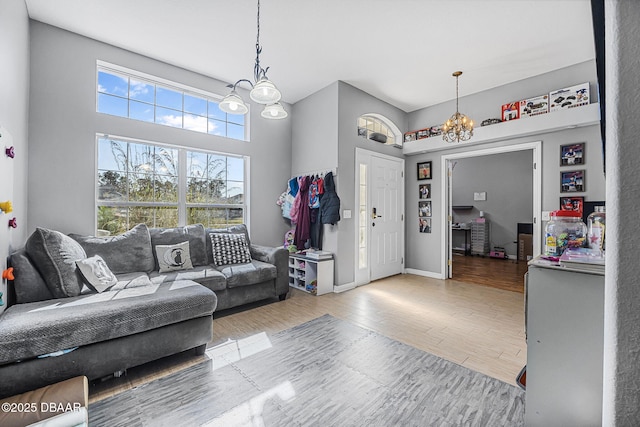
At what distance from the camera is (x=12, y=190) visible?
2.15m

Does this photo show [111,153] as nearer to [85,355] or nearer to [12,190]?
[12,190]

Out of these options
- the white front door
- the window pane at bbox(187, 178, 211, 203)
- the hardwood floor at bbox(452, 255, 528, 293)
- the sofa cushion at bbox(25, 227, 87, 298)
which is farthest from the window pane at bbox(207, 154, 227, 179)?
the hardwood floor at bbox(452, 255, 528, 293)

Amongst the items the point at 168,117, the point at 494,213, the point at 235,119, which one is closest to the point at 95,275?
the point at 168,117

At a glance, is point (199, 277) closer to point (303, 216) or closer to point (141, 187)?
point (141, 187)

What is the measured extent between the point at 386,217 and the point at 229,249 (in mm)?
2622

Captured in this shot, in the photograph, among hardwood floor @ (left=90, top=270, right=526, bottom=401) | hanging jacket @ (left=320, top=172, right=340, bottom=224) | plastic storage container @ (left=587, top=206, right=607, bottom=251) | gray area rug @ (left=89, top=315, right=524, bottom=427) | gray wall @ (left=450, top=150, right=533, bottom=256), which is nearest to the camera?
plastic storage container @ (left=587, top=206, right=607, bottom=251)

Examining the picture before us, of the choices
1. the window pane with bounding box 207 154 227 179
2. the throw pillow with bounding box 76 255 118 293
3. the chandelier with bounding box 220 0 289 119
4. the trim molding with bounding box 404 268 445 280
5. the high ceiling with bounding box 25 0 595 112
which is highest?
the high ceiling with bounding box 25 0 595 112

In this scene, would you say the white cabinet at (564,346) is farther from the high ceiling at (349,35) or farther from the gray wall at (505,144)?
the gray wall at (505,144)

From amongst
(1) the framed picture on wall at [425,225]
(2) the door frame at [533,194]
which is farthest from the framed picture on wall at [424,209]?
(2) the door frame at [533,194]

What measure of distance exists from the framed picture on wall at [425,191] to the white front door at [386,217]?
33cm

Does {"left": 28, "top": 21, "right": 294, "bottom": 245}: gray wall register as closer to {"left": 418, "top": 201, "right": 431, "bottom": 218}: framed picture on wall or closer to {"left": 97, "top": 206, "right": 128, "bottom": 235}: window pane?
{"left": 97, "top": 206, "right": 128, "bottom": 235}: window pane

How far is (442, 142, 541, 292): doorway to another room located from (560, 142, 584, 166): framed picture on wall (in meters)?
2.07

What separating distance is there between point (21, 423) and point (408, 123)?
565 cm

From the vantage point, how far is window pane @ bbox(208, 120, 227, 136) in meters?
3.90
